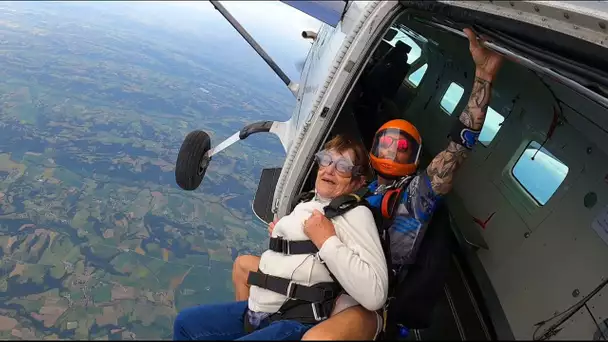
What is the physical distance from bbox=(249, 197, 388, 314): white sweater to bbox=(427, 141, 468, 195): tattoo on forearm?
73 centimetres

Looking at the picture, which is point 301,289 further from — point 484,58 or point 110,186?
point 110,186

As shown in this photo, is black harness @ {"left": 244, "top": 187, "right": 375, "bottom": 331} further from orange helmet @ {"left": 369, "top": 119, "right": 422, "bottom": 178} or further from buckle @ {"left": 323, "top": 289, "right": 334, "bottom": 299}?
orange helmet @ {"left": 369, "top": 119, "right": 422, "bottom": 178}

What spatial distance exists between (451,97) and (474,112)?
558cm

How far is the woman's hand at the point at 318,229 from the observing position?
209 cm

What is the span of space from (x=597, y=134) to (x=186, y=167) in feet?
15.6

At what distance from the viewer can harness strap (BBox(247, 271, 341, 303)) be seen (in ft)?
7.00

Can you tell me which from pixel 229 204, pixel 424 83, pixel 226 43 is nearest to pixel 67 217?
pixel 229 204

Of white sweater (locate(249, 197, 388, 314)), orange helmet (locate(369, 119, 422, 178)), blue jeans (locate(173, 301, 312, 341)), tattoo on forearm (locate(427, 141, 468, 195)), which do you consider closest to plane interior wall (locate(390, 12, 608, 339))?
tattoo on forearm (locate(427, 141, 468, 195))

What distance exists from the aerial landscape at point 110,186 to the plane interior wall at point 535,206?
9.61ft

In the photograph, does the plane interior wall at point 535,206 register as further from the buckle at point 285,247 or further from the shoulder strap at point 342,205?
the buckle at point 285,247

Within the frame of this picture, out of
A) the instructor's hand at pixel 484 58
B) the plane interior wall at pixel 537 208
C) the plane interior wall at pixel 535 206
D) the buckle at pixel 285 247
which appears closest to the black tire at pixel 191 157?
the plane interior wall at pixel 535 206

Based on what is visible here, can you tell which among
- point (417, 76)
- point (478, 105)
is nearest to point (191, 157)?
point (478, 105)

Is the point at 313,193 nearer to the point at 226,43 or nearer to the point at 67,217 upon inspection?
the point at 67,217

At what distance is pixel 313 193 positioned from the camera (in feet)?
8.75
